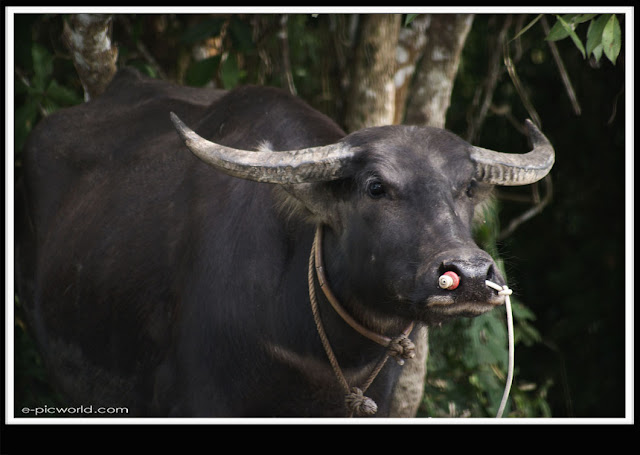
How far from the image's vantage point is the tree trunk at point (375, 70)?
4844 mm

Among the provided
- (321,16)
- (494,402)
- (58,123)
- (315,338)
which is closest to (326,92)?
(321,16)

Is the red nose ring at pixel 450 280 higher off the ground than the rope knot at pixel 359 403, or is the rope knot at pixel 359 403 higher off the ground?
the red nose ring at pixel 450 280

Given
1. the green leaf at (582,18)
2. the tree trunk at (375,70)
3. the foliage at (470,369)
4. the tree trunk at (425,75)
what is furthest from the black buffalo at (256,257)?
the foliage at (470,369)

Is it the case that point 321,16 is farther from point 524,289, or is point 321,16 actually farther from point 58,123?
point 524,289

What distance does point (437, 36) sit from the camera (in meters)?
4.95

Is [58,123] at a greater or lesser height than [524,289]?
greater

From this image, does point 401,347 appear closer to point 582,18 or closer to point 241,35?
point 582,18

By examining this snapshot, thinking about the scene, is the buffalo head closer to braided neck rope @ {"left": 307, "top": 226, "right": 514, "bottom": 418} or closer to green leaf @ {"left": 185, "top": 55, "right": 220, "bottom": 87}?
braided neck rope @ {"left": 307, "top": 226, "right": 514, "bottom": 418}

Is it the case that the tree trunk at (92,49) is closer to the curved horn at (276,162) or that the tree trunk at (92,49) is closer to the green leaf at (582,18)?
the curved horn at (276,162)

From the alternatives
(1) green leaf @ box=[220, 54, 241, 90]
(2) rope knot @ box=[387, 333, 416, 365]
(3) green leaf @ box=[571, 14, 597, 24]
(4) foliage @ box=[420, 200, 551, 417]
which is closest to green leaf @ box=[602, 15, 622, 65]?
(3) green leaf @ box=[571, 14, 597, 24]

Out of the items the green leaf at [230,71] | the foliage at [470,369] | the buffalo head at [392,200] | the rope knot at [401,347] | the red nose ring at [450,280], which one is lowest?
the foliage at [470,369]

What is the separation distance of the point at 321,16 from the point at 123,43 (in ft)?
4.43

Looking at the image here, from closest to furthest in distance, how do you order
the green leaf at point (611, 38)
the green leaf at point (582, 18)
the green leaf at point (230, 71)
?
1. the green leaf at point (611, 38)
2. the green leaf at point (582, 18)
3. the green leaf at point (230, 71)

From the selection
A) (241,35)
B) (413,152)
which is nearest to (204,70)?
(241,35)
